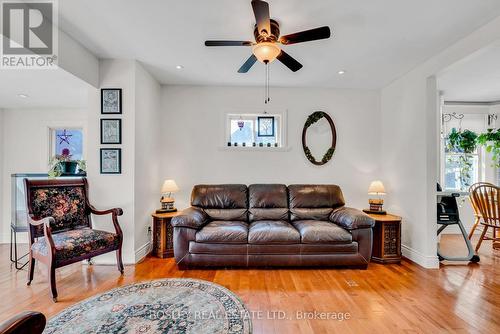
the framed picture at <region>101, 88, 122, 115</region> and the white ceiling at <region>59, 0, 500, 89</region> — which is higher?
the white ceiling at <region>59, 0, 500, 89</region>

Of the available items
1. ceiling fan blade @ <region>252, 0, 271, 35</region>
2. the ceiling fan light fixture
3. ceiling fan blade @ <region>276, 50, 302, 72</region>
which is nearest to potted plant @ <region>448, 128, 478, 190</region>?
ceiling fan blade @ <region>276, 50, 302, 72</region>

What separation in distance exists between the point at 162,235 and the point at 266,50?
2.68 meters

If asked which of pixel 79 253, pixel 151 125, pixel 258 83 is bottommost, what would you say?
pixel 79 253

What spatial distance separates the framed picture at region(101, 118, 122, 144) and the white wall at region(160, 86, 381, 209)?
95 cm

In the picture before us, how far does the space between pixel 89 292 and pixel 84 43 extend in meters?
2.67

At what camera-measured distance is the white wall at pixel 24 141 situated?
407cm

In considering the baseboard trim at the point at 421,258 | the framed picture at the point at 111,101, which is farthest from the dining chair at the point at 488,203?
the framed picture at the point at 111,101

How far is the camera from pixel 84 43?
8.66 feet

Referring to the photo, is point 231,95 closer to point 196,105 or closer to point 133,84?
point 196,105

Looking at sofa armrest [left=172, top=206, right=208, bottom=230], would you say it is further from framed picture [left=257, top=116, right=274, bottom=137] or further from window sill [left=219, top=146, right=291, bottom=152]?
framed picture [left=257, top=116, right=274, bottom=137]

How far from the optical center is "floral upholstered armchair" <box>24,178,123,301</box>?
7.37ft

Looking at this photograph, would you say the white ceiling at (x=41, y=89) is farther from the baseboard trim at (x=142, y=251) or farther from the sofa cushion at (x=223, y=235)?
the sofa cushion at (x=223, y=235)

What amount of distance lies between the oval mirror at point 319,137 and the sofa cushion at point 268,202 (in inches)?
34.3

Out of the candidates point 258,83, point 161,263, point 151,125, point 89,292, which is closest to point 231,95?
point 258,83
